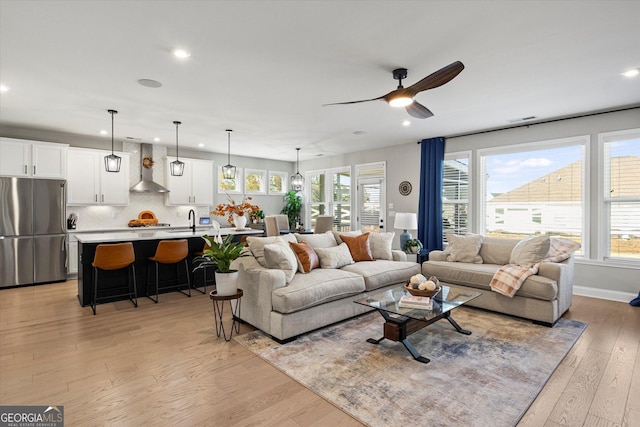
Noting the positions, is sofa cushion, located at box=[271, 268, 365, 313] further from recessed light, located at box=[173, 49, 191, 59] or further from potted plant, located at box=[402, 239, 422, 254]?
recessed light, located at box=[173, 49, 191, 59]

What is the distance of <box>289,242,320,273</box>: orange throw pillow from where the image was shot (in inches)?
156

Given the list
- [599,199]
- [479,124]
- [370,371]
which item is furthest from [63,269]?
[599,199]

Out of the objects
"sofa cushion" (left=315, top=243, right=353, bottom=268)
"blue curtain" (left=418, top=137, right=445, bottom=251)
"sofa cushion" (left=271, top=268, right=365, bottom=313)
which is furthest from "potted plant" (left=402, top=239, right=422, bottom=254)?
"sofa cushion" (left=271, top=268, right=365, bottom=313)

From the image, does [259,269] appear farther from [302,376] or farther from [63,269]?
[63,269]

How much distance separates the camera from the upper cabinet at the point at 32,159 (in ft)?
17.8

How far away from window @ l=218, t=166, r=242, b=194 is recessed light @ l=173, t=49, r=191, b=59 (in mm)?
5435

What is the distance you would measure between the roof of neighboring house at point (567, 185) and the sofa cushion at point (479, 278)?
1.81m

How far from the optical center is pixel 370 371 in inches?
106

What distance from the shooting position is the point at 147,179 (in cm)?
710

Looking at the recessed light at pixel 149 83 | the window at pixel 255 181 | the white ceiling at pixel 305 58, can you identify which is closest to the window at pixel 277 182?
the window at pixel 255 181

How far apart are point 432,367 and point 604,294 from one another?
381cm

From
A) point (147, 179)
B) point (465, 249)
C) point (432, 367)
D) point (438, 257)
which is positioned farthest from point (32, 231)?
point (465, 249)

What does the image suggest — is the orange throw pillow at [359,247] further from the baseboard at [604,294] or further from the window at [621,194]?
the window at [621,194]

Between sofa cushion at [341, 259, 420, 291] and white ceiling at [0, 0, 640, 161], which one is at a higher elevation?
white ceiling at [0, 0, 640, 161]
